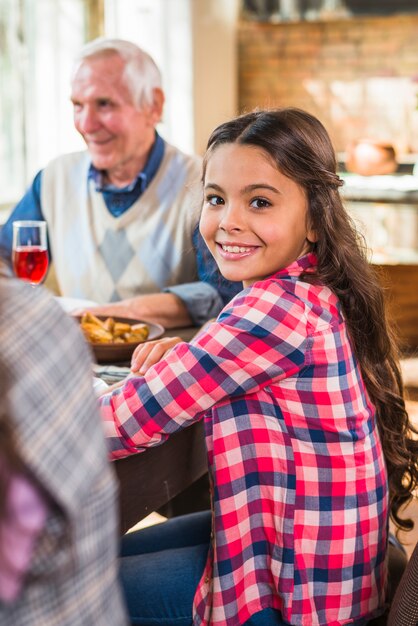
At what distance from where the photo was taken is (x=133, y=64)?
7.96ft

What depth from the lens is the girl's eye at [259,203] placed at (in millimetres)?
1356

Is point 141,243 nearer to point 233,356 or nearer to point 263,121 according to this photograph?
point 263,121

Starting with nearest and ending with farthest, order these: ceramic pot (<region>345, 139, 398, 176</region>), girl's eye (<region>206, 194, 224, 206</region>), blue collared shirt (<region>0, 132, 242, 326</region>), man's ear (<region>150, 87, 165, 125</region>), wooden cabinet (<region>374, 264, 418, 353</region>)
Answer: girl's eye (<region>206, 194, 224, 206</region>) → blue collared shirt (<region>0, 132, 242, 326</region>) → man's ear (<region>150, 87, 165, 125</region>) → wooden cabinet (<region>374, 264, 418, 353</region>) → ceramic pot (<region>345, 139, 398, 176</region>)

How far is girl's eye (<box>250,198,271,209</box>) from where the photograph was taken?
136cm

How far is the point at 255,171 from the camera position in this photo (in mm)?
Answer: 1350

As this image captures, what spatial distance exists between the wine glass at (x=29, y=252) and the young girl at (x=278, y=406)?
0.53 m

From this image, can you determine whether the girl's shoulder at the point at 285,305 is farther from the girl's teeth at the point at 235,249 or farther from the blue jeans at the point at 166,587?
the blue jeans at the point at 166,587

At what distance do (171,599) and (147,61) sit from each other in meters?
→ 1.58

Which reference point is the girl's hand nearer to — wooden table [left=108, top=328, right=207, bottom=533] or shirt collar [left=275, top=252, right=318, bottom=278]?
wooden table [left=108, top=328, right=207, bottom=533]

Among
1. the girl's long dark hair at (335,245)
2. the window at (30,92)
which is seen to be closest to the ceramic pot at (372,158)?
the window at (30,92)

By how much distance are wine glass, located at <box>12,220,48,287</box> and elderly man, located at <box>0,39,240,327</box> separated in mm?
468

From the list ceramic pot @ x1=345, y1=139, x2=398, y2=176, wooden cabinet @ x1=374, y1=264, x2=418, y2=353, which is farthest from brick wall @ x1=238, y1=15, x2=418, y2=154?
wooden cabinet @ x1=374, y1=264, x2=418, y2=353

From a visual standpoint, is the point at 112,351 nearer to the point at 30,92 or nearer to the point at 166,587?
the point at 166,587

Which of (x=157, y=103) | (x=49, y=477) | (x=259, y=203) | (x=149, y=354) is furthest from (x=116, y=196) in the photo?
(x=49, y=477)
